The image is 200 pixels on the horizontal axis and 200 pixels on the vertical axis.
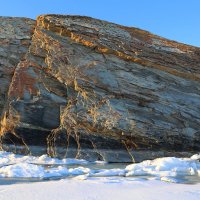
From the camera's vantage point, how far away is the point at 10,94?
15078mm

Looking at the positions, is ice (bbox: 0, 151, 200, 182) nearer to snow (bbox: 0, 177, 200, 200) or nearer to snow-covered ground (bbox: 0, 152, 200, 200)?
snow-covered ground (bbox: 0, 152, 200, 200)

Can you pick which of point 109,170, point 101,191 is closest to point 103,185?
point 101,191

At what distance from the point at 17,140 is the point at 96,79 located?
392cm

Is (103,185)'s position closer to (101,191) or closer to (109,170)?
(101,191)

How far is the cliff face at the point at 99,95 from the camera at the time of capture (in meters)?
13.8

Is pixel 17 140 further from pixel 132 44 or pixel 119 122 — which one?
pixel 132 44

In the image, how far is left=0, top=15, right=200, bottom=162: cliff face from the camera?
1380 cm

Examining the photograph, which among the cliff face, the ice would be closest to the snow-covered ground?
the ice

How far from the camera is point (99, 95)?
14250 mm

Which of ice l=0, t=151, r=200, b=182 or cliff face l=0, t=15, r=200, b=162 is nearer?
ice l=0, t=151, r=200, b=182

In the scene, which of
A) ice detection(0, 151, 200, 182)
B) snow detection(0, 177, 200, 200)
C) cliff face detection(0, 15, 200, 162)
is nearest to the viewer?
snow detection(0, 177, 200, 200)

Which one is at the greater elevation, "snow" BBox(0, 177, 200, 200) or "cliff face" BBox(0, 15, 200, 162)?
"cliff face" BBox(0, 15, 200, 162)

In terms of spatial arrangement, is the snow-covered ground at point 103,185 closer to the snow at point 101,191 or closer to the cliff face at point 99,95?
the snow at point 101,191

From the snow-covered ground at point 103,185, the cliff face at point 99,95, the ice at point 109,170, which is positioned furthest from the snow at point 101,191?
the cliff face at point 99,95
